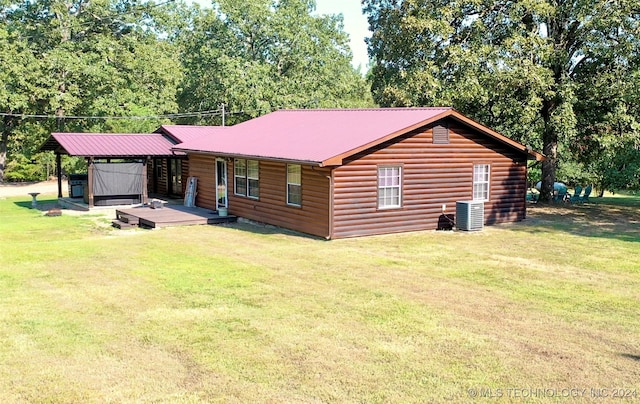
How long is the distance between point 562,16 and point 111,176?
18.5 m

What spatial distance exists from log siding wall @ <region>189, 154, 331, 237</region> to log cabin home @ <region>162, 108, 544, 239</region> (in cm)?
3

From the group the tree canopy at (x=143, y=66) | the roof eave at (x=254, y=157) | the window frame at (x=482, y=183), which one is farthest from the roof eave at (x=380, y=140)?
the tree canopy at (x=143, y=66)

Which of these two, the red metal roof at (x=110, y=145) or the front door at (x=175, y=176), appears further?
the front door at (x=175, y=176)

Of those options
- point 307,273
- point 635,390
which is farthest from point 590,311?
point 307,273

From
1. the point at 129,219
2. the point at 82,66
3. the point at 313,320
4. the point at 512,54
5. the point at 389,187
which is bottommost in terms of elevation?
the point at 313,320

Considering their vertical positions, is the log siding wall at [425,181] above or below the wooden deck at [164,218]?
above

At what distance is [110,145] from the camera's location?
2373 centimetres

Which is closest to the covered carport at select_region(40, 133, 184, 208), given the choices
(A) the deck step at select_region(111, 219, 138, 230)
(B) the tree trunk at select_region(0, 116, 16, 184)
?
(A) the deck step at select_region(111, 219, 138, 230)

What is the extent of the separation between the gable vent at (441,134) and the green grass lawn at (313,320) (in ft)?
11.6

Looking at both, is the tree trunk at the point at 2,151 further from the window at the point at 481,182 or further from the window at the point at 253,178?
the window at the point at 481,182

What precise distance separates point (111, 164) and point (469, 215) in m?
13.8

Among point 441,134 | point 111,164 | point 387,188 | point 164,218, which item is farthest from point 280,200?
point 111,164

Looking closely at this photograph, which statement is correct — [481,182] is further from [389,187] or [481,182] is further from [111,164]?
[111,164]

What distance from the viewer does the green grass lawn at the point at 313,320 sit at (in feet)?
20.9
